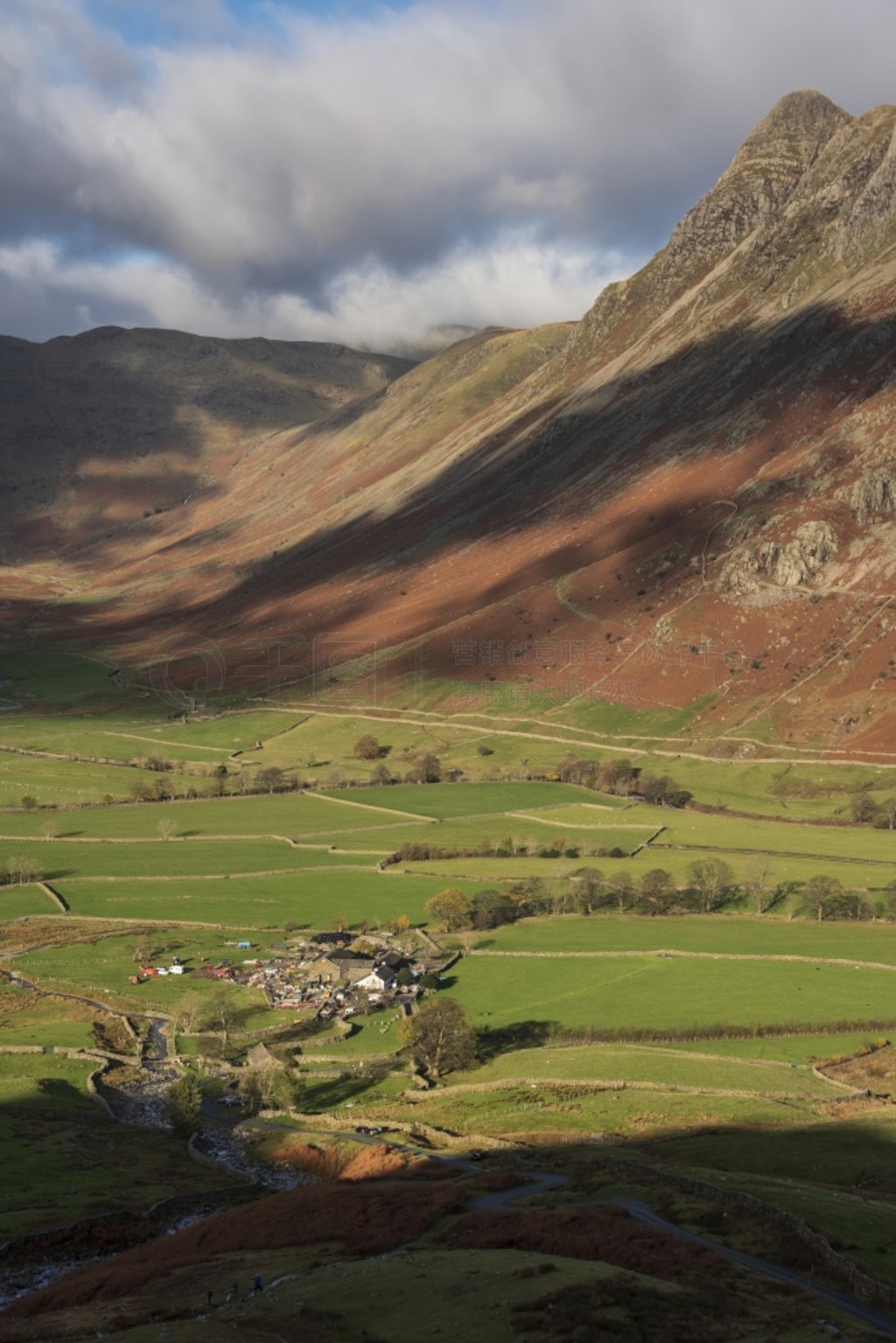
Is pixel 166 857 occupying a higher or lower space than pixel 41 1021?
higher

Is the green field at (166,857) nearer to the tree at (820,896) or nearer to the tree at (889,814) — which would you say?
the tree at (820,896)

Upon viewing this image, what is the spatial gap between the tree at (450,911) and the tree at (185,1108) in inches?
1580

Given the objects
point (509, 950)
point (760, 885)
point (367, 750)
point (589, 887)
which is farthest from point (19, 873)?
point (760, 885)

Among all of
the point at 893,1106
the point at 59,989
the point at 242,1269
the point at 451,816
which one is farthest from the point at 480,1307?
the point at 451,816

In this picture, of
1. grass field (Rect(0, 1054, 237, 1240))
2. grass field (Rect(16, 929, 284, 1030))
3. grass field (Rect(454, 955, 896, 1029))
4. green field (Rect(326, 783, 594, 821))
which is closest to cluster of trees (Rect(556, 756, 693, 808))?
green field (Rect(326, 783, 594, 821))

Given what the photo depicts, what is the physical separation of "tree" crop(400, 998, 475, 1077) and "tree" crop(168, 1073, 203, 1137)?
1489 centimetres

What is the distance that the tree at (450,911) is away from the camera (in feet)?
Result: 364

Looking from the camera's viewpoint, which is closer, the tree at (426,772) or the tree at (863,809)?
the tree at (863,809)

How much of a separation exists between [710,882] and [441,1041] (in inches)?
1758

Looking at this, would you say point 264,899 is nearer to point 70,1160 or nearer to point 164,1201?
point 70,1160

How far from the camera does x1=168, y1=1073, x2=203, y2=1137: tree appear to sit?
7075 cm

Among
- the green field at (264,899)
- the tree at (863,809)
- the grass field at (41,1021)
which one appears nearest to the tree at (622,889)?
the green field at (264,899)

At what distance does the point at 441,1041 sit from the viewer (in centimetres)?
8056

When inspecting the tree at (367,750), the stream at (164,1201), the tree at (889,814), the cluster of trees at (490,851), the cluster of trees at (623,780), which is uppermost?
the tree at (367,750)
